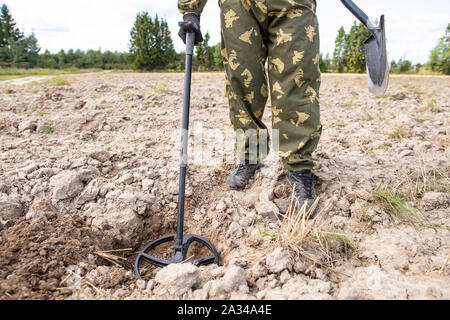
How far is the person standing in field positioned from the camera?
5.31ft

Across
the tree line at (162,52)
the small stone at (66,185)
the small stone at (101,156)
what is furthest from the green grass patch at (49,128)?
the tree line at (162,52)

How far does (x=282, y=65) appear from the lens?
169cm

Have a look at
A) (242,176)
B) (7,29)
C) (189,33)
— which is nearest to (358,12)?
(189,33)

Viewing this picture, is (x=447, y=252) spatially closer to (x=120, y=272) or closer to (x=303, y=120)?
(x=303, y=120)

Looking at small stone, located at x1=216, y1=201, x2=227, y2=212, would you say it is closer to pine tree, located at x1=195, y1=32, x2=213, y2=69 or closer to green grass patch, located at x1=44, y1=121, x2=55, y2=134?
green grass patch, located at x1=44, y1=121, x2=55, y2=134

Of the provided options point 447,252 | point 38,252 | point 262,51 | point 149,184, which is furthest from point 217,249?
point 262,51

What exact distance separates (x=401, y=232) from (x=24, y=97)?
198 inches

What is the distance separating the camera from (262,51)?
1802mm

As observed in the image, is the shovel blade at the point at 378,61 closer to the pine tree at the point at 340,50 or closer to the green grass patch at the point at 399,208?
the green grass patch at the point at 399,208

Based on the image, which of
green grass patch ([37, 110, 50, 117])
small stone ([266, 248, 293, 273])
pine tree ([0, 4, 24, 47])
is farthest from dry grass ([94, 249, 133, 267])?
pine tree ([0, 4, 24, 47])

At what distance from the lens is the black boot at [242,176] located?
2.02 m

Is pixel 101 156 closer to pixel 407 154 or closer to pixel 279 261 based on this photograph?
pixel 279 261

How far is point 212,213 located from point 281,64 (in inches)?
39.0

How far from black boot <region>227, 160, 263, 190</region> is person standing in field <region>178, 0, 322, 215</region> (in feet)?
0.92
